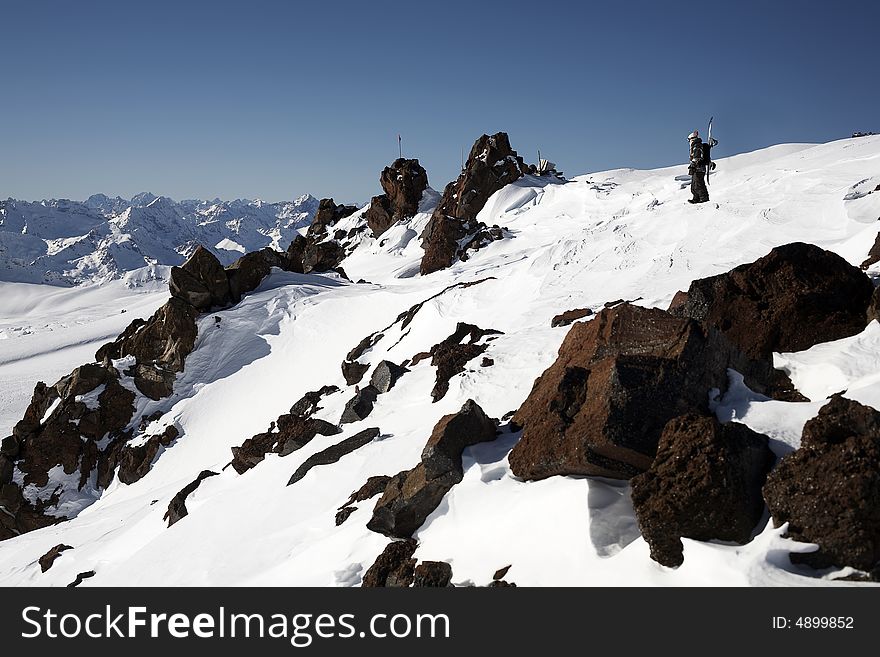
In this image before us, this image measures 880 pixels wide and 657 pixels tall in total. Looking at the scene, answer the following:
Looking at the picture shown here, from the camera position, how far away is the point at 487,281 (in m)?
25.7

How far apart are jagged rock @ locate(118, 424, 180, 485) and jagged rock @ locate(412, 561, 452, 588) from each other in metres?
23.2

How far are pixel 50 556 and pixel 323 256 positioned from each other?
162 ft

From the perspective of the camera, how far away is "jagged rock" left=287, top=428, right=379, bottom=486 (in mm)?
13195

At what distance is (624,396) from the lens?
22.5 ft

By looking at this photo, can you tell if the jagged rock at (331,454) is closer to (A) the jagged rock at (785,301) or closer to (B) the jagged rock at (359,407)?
(B) the jagged rock at (359,407)

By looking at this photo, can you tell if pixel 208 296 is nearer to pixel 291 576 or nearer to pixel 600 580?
pixel 291 576

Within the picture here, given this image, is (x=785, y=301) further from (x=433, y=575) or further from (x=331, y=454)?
(x=331, y=454)

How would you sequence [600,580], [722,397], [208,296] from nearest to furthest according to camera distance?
1. [600,580]
2. [722,397]
3. [208,296]

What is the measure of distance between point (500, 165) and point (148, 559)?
→ 2112 inches

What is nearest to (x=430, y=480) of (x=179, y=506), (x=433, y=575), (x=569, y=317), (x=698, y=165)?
(x=433, y=575)

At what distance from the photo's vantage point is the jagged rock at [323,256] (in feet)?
202

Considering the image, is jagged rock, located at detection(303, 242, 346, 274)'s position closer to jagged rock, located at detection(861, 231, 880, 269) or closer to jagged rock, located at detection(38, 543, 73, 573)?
jagged rock, located at detection(38, 543, 73, 573)

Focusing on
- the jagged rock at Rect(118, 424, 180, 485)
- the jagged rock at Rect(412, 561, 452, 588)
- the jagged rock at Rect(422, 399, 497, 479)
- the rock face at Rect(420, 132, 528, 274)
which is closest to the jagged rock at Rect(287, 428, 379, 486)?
the jagged rock at Rect(422, 399, 497, 479)
